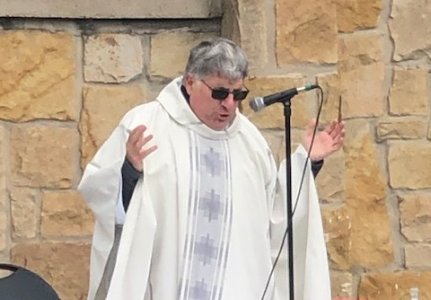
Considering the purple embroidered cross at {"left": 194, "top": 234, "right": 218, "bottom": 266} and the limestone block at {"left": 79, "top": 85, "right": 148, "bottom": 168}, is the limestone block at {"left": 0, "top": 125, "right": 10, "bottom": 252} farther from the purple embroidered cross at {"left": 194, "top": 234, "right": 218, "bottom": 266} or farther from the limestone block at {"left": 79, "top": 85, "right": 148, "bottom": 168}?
the purple embroidered cross at {"left": 194, "top": 234, "right": 218, "bottom": 266}

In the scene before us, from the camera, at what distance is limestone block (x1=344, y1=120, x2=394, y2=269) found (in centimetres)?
462

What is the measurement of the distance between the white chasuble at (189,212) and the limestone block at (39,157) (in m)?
0.84

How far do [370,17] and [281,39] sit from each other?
1.80 feet

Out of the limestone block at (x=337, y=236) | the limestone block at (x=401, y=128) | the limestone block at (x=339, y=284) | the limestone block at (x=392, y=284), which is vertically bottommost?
the limestone block at (x=392, y=284)

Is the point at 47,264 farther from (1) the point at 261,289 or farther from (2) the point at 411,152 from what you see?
(2) the point at 411,152

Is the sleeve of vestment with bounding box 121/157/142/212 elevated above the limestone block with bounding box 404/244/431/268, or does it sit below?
above

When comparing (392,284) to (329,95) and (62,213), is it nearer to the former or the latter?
(329,95)

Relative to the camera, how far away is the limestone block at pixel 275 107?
4242 mm

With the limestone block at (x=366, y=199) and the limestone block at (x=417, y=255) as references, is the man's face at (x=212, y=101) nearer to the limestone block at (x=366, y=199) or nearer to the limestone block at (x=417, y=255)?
the limestone block at (x=366, y=199)

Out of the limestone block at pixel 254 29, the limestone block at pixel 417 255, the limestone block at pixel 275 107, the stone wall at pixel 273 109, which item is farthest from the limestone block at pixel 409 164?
the limestone block at pixel 254 29

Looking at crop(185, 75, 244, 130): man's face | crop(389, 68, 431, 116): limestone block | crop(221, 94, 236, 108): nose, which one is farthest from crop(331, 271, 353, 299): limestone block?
crop(221, 94, 236, 108): nose

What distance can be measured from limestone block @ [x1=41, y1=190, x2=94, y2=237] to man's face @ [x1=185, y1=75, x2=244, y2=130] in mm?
969

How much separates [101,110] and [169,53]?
33 centimetres

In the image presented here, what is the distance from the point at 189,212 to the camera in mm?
3570
